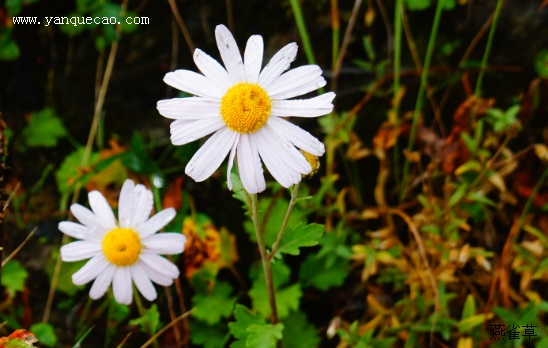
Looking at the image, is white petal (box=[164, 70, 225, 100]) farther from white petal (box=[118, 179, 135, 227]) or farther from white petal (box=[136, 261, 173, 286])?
white petal (box=[136, 261, 173, 286])

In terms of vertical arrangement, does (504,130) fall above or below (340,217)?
above

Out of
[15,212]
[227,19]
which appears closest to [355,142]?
[227,19]

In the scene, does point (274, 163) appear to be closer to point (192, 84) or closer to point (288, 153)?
point (288, 153)

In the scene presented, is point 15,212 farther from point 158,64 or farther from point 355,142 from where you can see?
point 355,142

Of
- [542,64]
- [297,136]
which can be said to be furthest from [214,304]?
[542,64]

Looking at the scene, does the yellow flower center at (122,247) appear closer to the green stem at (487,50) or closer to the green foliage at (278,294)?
the green foliage at (278,294)

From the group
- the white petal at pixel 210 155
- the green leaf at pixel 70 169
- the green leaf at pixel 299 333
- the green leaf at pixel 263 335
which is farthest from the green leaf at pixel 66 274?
the white petal at pixel 210 155
